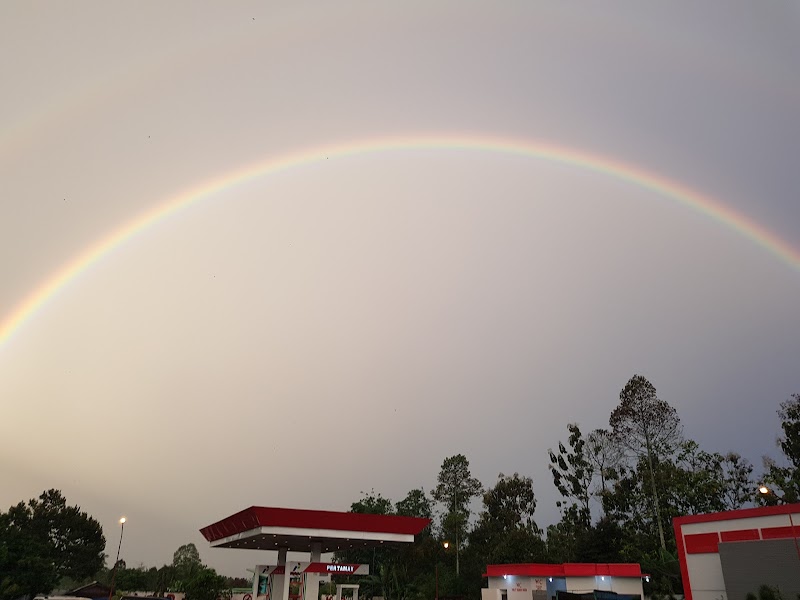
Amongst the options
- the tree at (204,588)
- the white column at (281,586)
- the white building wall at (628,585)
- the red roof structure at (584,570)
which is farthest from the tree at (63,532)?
the white building wall at (628,585)

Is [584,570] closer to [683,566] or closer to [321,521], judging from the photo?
[683,566]

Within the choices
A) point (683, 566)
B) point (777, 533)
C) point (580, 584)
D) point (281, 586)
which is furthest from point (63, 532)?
point (777, 533)

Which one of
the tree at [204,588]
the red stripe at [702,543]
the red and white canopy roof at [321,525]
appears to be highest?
the red and white canopy roof at [321,525]

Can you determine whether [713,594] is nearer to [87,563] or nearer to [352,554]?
[352,554]

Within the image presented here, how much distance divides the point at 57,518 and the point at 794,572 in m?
82.8

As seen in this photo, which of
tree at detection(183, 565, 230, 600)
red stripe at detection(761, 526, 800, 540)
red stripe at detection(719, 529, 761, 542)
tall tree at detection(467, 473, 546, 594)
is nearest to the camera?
red stripe at detection(761, 526, 800, 540)

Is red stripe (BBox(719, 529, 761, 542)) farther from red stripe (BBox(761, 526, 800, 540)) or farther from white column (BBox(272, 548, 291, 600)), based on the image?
white column (BBox(272, 548, 291, 600))

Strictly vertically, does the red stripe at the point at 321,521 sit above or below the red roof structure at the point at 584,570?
above

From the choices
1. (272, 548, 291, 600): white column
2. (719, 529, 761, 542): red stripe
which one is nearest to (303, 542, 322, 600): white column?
(272, 548, 291, 600): white column

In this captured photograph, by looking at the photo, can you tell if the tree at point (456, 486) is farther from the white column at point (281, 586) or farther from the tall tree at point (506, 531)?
the white column at point (281, 586)

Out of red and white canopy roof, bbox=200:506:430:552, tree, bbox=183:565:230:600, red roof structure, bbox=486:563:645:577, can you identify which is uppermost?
red and white canopy roof, bbox=200:506:430:552

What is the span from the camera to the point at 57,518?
251ft

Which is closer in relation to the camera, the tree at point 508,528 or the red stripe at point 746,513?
the red stripe at point 746,513

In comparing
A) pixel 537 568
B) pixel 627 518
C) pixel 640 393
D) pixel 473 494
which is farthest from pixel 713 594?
pixel 473 494
